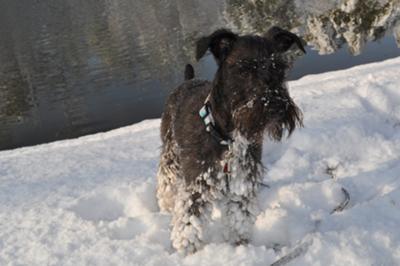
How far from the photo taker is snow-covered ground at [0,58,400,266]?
19.3ft

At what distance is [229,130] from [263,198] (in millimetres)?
2311

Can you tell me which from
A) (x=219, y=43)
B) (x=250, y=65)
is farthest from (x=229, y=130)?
(x=219, y=43)

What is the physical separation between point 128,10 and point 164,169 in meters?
67.9

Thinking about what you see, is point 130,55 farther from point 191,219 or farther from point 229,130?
point 229,130

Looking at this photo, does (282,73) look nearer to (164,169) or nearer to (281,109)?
(281,109)

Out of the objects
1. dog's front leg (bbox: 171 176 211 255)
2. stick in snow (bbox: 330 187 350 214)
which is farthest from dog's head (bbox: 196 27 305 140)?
stick in snow (bbox: 330 187 350 214)

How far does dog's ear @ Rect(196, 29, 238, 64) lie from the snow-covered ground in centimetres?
241

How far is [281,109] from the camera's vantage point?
498 cm

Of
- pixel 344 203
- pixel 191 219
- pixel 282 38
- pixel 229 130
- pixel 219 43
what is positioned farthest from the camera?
pixel 344 203

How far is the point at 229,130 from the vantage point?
5.62 metres

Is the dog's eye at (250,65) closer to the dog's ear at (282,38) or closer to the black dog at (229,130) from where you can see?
the black dog at (229,130)

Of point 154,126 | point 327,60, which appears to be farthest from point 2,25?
point 154,126

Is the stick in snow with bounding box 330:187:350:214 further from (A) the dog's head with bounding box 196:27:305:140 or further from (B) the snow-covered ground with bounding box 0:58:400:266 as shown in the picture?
(A) the dog's head with bounding box 196:27:305:140

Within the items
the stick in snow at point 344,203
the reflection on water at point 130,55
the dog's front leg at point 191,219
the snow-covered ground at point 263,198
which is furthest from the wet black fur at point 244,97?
the reflection on water at point 130,55
